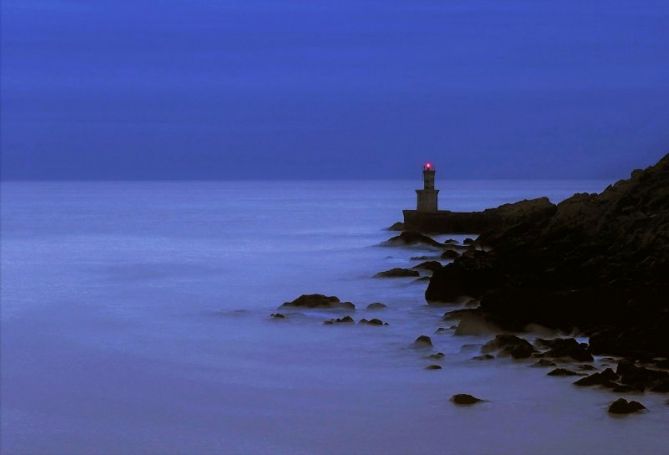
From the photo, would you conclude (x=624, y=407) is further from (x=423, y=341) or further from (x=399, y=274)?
(x=399, y=274)

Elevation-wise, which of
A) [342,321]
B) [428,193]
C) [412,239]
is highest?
[428,193]

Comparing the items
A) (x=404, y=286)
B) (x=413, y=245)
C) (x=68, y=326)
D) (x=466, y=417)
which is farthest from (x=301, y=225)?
(x=466, y=417)

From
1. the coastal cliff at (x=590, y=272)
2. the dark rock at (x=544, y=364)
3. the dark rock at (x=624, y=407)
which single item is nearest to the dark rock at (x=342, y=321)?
the coastal cliff at (x=590, y=272)

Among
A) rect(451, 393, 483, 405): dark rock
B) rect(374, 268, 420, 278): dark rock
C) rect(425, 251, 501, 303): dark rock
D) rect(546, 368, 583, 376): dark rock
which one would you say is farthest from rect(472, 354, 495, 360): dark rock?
rect(374, 268, 420, 278): dark rock

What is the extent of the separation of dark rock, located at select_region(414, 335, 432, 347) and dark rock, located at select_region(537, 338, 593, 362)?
131 cm

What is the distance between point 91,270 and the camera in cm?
2042

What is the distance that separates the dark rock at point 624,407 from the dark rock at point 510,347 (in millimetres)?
1626

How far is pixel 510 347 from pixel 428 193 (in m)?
17.7

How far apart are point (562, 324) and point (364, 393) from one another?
8.15 ft

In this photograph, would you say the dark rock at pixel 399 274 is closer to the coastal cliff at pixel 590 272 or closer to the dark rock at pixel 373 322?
the coastal cliff at pixel 590 272

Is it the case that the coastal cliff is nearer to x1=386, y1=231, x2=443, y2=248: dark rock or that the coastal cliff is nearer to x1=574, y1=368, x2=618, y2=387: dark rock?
x1=574, y1=368, x2=618, y2=387: dark rock

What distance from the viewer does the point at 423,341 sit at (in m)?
9.70

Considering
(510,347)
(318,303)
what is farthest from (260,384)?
(318,303)

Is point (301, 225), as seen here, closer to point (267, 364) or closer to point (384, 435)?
point (267, 364)
